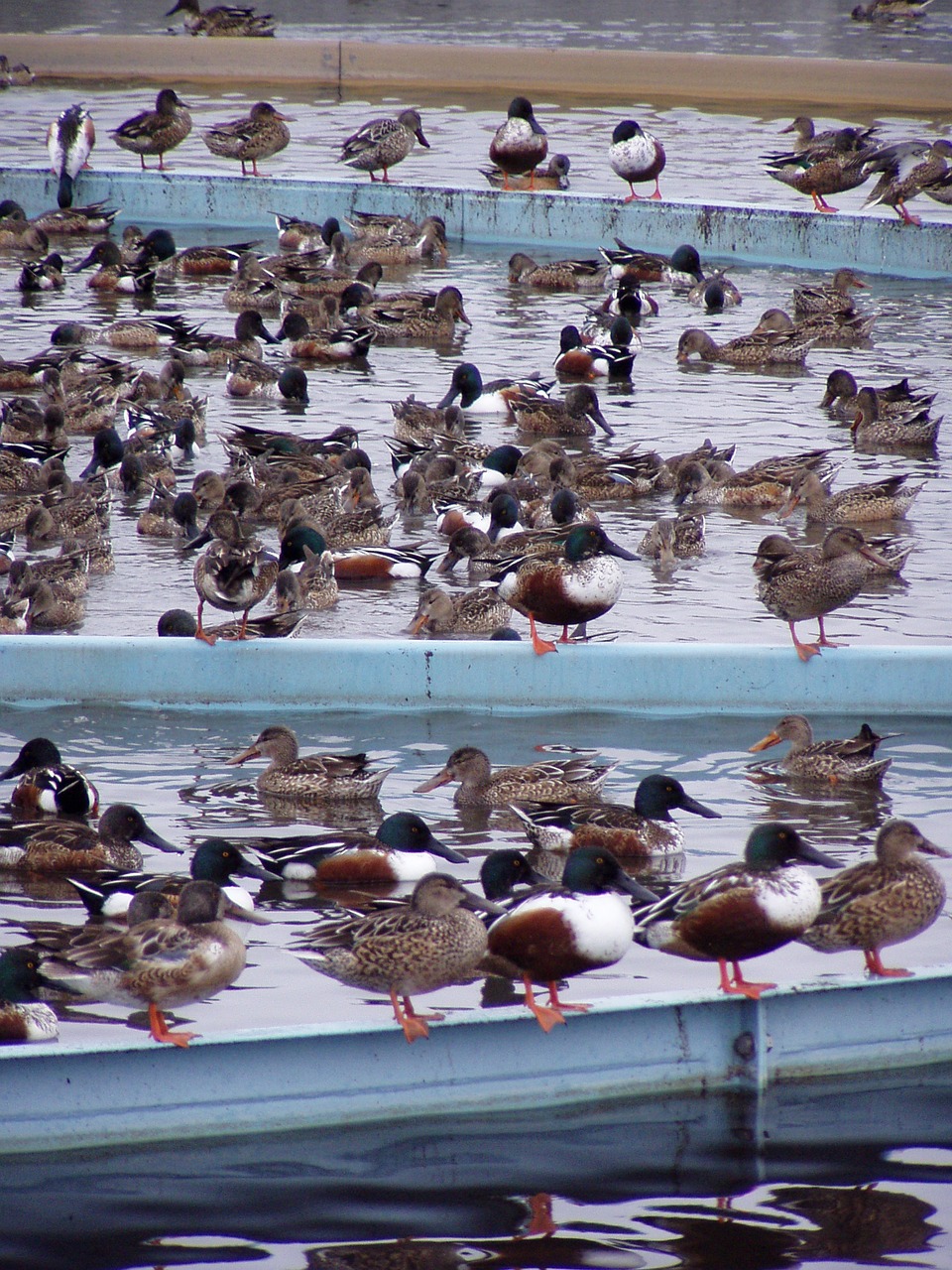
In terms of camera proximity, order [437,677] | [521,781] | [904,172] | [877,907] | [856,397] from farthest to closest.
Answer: [904,172] < [856,397] < [437,677] < [521,781] < [877,907]

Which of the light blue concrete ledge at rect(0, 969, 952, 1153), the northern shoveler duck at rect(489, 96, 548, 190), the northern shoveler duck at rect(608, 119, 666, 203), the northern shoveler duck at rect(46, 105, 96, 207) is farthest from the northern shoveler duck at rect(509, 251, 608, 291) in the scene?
the light blue concrete ledge at rect(0, 969, 952, 1153)

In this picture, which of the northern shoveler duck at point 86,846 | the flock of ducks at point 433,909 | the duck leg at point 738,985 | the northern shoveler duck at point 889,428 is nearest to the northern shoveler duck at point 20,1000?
the flock of ducks at point 433,909

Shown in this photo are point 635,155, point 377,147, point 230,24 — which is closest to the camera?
point 635,155

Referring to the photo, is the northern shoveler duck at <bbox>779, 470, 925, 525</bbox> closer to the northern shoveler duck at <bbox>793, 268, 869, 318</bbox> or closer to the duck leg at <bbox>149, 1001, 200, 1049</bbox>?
the northern shoveler duck at <bbox>793, 268, 869, 318</bbox>

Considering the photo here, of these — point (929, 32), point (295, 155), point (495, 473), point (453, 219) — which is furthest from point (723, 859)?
point (929, 32)

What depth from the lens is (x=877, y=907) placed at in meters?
6.28

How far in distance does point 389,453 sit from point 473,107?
15990 mm

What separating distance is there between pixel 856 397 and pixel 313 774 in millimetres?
7422

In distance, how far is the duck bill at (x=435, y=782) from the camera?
26.5ft

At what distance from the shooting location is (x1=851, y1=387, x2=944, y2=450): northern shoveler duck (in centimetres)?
1380

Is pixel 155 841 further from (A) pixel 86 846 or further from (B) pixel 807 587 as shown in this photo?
(B) pixel 807 587

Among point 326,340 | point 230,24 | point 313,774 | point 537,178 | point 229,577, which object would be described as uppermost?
point 230,24

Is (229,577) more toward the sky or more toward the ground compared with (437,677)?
more toward the sky

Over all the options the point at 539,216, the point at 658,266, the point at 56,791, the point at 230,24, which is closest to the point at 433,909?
the point at 56,791
